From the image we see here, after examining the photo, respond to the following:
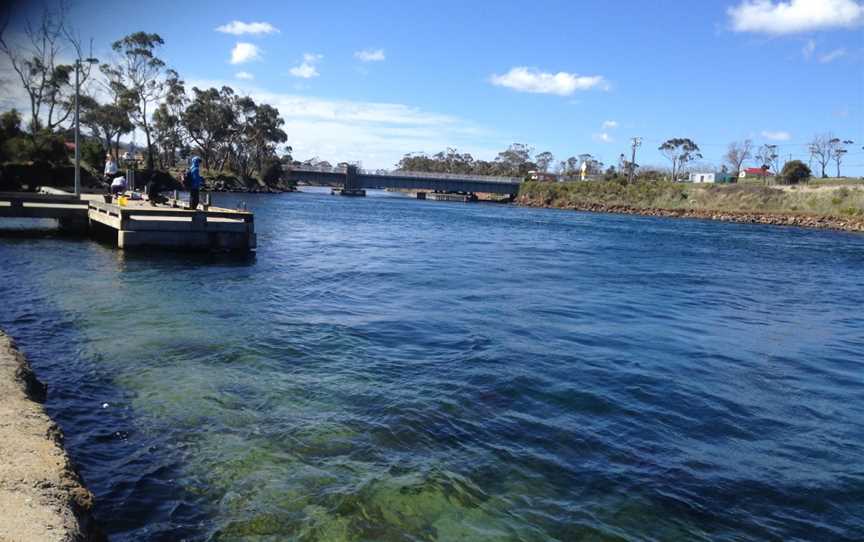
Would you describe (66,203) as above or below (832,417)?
above

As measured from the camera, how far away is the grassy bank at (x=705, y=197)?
253ft

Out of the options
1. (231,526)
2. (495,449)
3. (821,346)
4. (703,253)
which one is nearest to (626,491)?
(495,449)

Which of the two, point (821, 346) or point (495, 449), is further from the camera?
point (821, 346)

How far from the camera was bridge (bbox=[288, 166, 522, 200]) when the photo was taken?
124m

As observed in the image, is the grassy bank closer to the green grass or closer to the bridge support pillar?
the green grass

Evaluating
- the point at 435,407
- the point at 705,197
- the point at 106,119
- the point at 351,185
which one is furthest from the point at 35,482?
the point at 351,185

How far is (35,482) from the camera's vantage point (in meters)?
4.16

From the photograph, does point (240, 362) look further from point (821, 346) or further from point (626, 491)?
point (821, 346)

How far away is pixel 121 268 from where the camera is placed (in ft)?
56.1

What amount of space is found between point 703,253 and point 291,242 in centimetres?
2342

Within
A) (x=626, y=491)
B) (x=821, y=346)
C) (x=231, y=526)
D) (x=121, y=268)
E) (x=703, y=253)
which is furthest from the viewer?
(x=703, y=253)

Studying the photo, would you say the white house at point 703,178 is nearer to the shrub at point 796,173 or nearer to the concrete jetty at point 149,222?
the shrub at point 796,173

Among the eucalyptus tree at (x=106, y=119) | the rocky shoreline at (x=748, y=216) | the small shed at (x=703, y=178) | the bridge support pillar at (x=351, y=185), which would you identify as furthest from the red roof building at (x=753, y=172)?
the eucalyptus tree at (x=106, y=119)

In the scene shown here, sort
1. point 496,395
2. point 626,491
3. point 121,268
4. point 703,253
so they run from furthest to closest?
point 703,253, point 121,268, point 496,395, point 626,491
